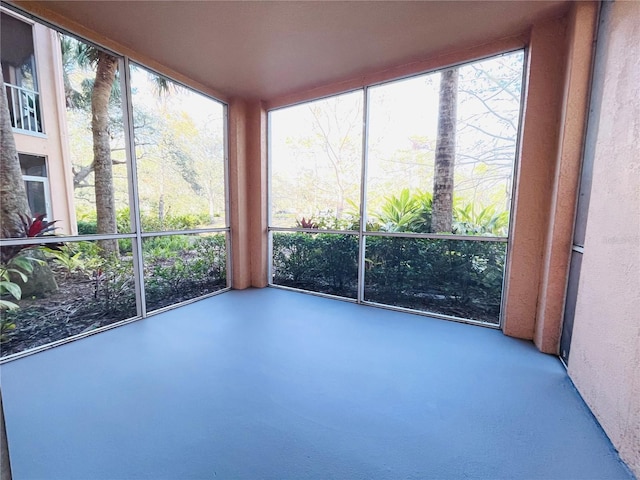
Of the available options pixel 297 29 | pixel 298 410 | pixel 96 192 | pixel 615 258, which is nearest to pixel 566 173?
pixel 615 258

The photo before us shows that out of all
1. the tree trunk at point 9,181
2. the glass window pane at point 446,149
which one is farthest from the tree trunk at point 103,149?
the glass window pane at point 446,149

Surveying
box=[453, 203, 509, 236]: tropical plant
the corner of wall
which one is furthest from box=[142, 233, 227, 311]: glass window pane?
the corner of wall

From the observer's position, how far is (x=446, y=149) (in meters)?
3.45

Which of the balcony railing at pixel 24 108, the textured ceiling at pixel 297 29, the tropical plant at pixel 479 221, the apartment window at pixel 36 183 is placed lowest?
the tropical plant at pixel 479 221

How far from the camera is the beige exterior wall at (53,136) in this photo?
2.42 metres

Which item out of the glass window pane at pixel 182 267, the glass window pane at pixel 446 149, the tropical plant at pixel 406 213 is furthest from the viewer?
the tropical plant at pixel 406 213

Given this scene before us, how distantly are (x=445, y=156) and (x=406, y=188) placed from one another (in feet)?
1.99

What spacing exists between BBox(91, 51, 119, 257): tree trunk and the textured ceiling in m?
0.34

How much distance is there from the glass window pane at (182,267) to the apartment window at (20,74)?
1.45 m

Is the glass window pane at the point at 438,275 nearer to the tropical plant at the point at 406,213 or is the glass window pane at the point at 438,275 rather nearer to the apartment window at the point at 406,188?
the apartment window at the point at 406,188

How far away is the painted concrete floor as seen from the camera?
4.55 ft

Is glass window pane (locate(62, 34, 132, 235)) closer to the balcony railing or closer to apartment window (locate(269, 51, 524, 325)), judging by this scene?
the balcony railing

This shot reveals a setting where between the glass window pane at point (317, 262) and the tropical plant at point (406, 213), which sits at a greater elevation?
the tropical plant at point (406, 213)

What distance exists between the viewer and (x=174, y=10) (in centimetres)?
227
